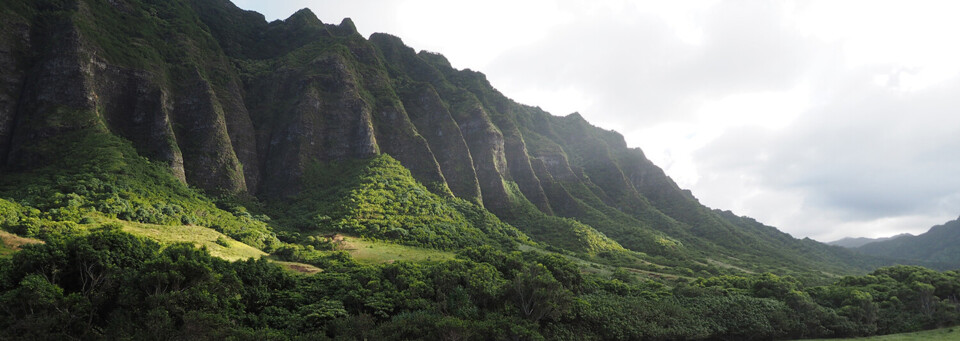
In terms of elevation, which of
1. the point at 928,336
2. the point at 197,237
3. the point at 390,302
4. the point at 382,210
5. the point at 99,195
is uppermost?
the point at 382,210

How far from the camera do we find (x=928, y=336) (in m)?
52.8

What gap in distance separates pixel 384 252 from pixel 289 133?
67.4 m

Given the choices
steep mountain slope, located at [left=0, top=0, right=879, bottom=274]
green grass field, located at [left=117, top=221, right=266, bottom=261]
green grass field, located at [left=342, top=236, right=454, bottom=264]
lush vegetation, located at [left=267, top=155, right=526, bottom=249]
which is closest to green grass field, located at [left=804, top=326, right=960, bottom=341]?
steep mountain slope, located at [left=0, top=0, right=879, bottom=274]

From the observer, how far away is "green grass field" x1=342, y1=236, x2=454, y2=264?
2815 inches

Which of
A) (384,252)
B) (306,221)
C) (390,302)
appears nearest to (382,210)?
(306,221)

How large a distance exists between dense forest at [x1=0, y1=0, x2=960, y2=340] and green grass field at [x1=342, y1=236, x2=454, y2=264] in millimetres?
617

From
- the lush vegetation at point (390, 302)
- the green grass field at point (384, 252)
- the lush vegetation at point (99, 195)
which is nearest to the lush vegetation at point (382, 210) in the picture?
the green grass field at point (384, 252)

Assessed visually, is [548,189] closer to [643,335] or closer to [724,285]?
[724,285]

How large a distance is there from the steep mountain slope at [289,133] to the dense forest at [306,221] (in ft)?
1.98

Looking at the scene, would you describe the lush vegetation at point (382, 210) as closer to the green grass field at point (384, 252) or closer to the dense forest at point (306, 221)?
the dense forest at point (306, 221)

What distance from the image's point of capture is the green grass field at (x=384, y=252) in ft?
235

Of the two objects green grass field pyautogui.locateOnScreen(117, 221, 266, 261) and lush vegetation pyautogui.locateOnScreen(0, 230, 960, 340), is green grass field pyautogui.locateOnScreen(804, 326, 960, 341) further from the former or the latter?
green grass field pyautogui.locateOnScreen(117, 221, 266, 261)

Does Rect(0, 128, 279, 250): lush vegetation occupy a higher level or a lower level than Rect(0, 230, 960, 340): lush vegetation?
higher

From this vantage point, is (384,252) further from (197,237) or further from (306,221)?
(197,237)
